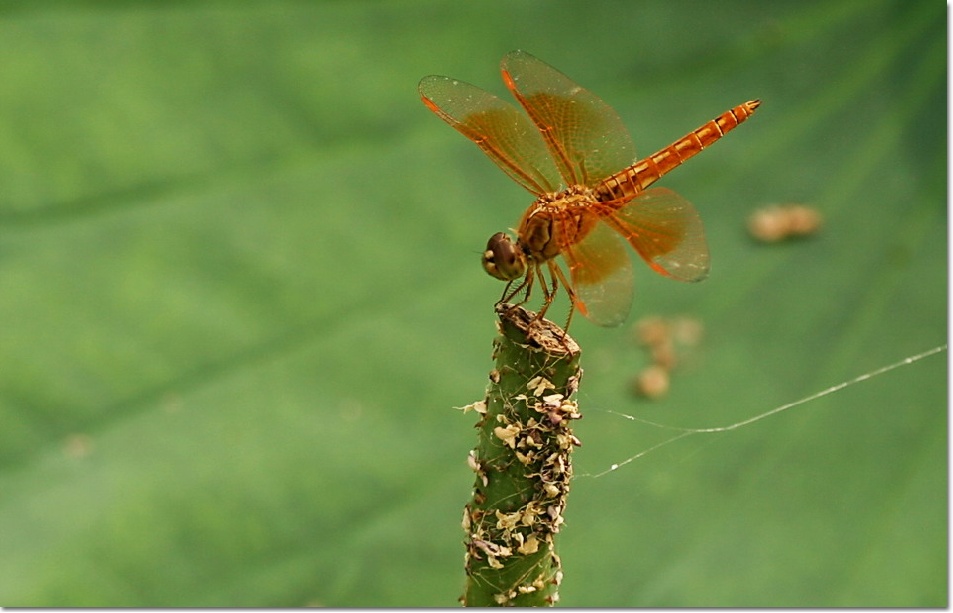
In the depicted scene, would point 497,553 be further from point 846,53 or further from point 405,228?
point 846,53

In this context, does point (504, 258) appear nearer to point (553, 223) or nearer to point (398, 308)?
point (553, 223)

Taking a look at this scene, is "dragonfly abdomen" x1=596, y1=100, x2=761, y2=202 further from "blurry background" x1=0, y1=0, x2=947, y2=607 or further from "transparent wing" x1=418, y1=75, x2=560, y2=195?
"blurry background" x1=0, y1=0, x2=947, y2=607

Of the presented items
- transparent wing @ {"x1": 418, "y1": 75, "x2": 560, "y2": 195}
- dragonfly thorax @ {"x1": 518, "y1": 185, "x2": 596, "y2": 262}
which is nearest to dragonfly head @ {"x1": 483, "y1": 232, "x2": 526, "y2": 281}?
dragonfly thorax @ {"x1": 518, "y1": 185, "x2": 596, "y2": 262}

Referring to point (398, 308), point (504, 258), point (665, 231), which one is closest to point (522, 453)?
point (504, 258)

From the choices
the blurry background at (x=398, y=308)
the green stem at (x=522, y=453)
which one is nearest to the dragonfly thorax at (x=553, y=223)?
the green stem at (x=522, y=453)

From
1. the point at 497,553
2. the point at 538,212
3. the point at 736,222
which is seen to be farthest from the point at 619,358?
the point at 497,553
